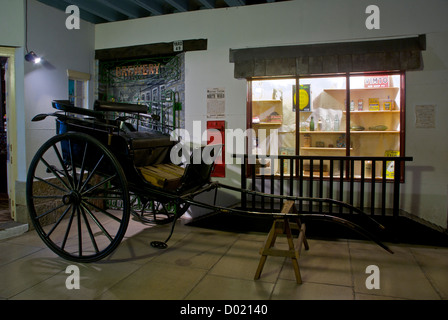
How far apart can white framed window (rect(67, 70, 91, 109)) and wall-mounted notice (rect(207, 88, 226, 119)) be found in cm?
236

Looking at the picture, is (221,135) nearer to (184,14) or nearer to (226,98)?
(226,98)

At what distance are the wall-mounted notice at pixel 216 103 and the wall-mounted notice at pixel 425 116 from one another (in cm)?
291

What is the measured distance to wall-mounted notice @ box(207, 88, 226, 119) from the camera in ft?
Result: 19.4

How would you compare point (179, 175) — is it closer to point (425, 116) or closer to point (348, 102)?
point (348, 102)

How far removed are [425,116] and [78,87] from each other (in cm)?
576

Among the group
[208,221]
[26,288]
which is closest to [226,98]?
[208,221]

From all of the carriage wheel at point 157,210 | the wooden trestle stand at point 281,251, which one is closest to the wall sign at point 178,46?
the carriage wheel at point 157,210

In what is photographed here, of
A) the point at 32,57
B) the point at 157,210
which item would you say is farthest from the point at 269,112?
the point at 32,57

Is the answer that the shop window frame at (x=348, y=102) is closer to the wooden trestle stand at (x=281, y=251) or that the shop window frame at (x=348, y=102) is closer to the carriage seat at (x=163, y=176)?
the carriage seat at (x=163, y=176)

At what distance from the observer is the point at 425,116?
5.05 m

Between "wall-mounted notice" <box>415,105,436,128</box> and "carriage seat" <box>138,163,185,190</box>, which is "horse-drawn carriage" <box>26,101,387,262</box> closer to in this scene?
"carriage seat" <box>138,163,185,190</box>

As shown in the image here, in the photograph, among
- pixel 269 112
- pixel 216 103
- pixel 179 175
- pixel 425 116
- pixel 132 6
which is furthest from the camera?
pixel 269 112

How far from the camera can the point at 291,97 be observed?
6.26 metres

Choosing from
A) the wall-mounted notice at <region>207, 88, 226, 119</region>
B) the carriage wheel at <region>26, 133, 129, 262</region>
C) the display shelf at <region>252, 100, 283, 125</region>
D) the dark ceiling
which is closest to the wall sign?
the dark ceiling
